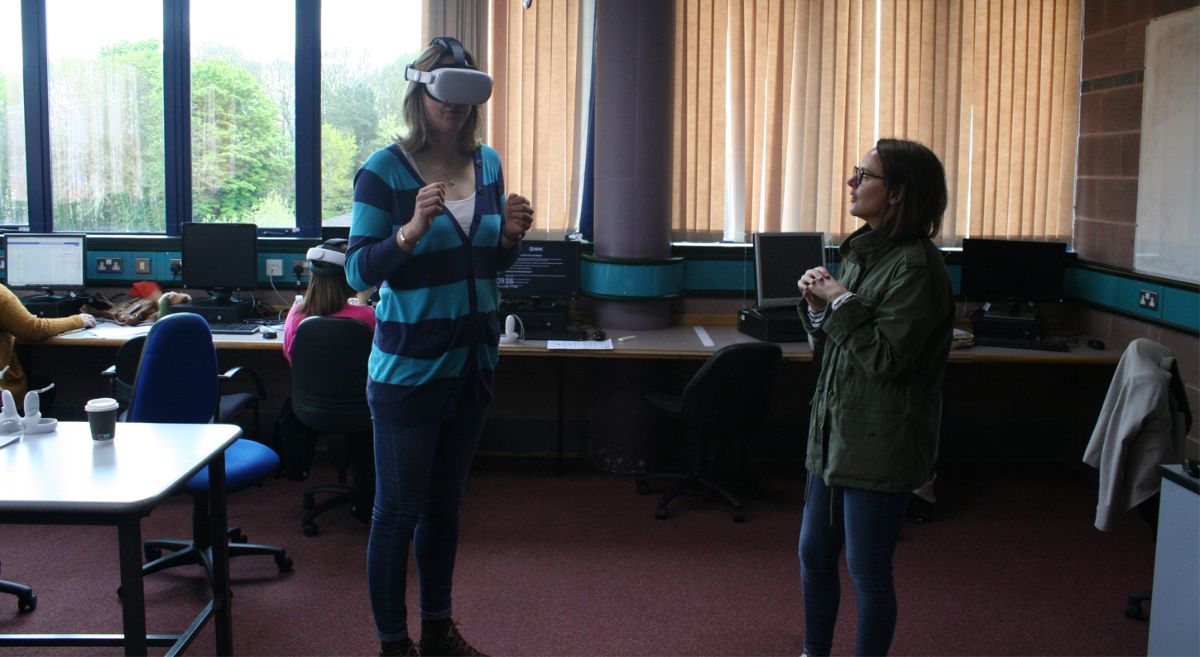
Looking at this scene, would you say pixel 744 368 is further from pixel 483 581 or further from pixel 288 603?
pixel 288 603

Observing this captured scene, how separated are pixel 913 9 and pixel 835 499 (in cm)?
362

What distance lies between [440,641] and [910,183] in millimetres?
1664

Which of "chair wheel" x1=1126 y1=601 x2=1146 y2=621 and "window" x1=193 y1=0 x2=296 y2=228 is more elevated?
"window" x1=193 y1=0 x2=296 y2=228

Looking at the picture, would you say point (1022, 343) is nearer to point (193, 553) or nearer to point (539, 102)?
point (539, 102)

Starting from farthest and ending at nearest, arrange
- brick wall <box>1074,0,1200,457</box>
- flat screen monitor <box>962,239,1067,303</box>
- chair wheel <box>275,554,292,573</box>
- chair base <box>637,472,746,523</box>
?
1. flat screen monitor <box>962,239,1067,303</box>
2. brick wall <box>1074,0,1200,457</box>
3. chair base <box>637,472,746,523</box>
4. chair wheel <box>275,554,292,573</box>

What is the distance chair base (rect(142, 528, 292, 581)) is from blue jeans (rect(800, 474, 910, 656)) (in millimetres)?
2012

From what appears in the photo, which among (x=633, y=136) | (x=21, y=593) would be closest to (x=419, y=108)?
(x=21, y=593)

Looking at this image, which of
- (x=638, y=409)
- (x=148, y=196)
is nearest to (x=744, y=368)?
(x=638, y=409)

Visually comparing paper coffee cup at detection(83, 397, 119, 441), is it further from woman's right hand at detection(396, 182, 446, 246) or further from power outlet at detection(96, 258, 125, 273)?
power outlet at detection(96, 258, 125, 273)

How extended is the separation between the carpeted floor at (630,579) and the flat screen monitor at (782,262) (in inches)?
36.9

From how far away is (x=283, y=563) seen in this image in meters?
3.68

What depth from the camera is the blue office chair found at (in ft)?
10.6

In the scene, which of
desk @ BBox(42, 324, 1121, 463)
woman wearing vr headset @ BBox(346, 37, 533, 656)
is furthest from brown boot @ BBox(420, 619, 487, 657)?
desk @ BBox(42, 324, 1121, 463)

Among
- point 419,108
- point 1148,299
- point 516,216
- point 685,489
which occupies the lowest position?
point 685,489
